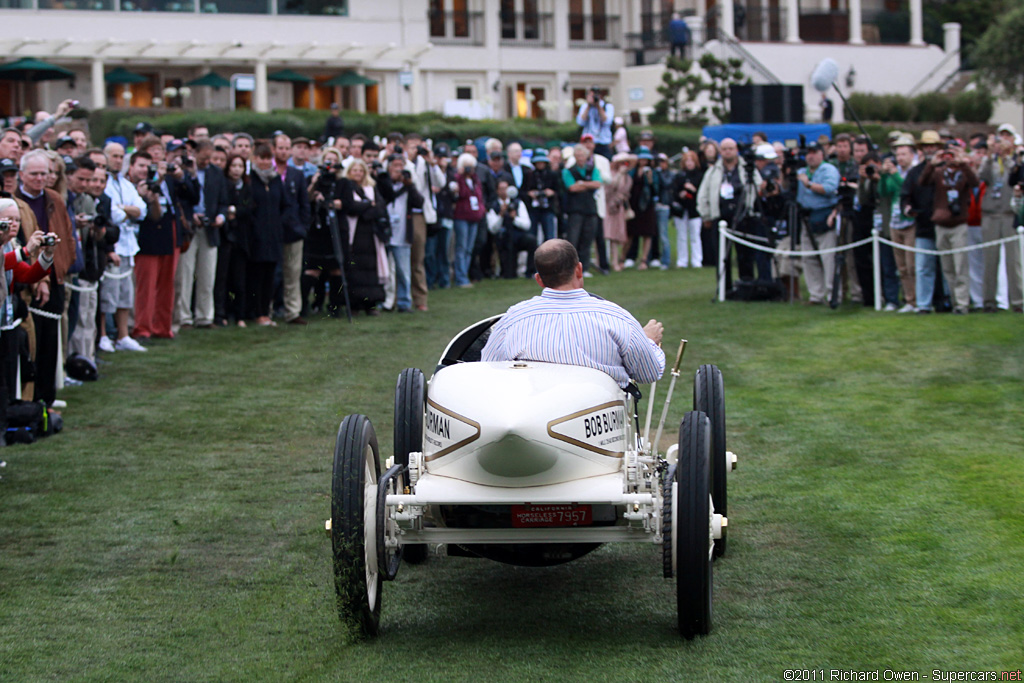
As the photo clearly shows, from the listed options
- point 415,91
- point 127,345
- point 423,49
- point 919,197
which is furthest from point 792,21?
point 127,345

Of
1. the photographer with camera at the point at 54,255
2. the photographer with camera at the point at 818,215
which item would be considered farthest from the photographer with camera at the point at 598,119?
the photographer with camera at the point at 54,255

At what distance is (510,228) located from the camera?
66.4 ft

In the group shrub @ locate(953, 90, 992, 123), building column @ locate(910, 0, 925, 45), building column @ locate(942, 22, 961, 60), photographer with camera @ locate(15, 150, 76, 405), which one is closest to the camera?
photographer with camera @ locate(15, 150, 76, 405)

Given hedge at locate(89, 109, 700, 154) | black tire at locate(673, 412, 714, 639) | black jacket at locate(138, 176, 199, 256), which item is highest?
hedge at locate(89, 109, 700, 154)

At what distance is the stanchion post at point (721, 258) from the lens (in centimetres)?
1714

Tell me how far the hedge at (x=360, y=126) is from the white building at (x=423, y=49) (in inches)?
146

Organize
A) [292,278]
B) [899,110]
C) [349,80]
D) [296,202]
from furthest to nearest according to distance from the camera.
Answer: [899,110], [349,80], [292,278], [296,202]

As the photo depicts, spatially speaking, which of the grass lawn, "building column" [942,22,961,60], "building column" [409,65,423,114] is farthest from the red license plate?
"building column" [942,22,961,60]

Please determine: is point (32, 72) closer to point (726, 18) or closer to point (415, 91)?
point (415, 91)

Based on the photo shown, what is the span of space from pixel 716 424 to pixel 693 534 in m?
1.40

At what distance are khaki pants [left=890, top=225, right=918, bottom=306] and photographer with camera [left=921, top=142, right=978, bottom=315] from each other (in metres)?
0.48

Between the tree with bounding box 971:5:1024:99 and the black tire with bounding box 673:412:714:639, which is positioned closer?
the black tire with bounding box 673:412:714:639

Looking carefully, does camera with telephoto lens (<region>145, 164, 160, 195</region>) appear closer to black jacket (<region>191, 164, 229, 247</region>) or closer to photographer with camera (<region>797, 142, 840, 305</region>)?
black jacket (<region>191, 164, 229, 247</region>)

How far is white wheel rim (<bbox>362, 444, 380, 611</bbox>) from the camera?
519cm
